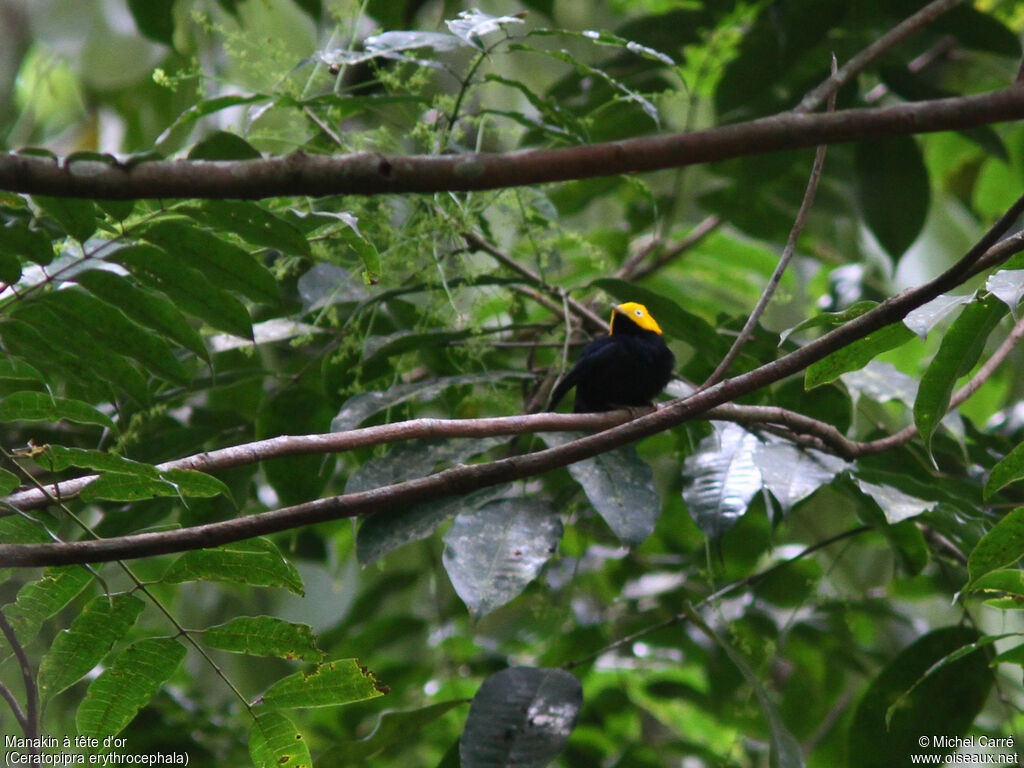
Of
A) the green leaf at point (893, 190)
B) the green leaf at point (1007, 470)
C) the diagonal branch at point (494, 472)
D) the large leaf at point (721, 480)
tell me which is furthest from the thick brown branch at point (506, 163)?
the green leaf at point (893, 190)

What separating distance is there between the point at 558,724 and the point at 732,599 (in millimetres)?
1358

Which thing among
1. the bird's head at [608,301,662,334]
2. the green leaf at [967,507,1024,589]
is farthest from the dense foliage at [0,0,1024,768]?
the bird's head at [608,301,662,334]

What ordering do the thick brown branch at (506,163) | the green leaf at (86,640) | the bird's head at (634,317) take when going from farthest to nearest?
the bird's head at (634,317) → the green leaf at (86,640) → the thick brown branch at (506,163)

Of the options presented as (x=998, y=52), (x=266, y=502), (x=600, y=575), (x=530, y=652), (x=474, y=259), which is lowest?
(x=530, y=652)

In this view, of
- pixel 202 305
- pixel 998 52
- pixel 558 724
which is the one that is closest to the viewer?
pixel 202 305

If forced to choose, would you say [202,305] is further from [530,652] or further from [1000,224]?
[530,652]

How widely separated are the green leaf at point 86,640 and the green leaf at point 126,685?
0.12 ft

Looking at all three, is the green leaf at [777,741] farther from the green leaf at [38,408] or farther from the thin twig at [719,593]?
the green leaf at [38,408]

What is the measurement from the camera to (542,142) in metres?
3.17

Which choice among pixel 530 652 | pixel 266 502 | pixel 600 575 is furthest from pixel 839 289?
pixel 266 502

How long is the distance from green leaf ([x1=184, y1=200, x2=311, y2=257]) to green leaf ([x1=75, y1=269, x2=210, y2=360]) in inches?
7.2

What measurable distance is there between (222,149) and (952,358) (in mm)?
1273

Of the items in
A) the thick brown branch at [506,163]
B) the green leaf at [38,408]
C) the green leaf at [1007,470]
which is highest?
the thick brown branch at [506,163]

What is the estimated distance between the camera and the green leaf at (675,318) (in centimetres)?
232
